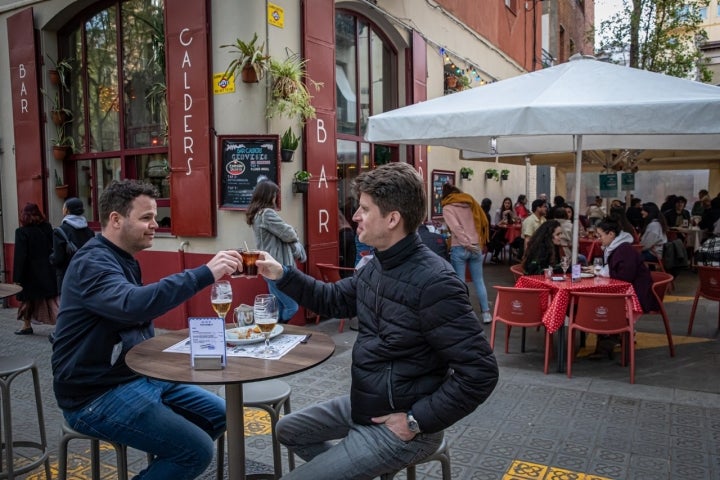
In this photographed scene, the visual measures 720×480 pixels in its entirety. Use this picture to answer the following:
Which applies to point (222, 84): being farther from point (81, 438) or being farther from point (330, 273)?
point (81, 438)

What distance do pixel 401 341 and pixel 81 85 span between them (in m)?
8.27

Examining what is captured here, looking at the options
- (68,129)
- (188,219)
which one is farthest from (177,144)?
(68,129)

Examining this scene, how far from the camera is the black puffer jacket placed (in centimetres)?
204

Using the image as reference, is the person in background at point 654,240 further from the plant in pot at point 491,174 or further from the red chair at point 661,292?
the plant in pot at point 491,174

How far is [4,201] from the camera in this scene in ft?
31.0

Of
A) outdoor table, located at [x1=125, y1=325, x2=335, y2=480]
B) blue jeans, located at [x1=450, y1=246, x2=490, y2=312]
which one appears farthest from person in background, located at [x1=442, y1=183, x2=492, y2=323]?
outdoor table, located at [x1=125, y1=325, x2=335, y2=480]

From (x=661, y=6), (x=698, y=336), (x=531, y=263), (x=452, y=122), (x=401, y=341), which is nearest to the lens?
(x=401, y=341)

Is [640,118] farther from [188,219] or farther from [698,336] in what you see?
[188,219]

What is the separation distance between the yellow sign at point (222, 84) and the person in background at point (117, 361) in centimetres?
432

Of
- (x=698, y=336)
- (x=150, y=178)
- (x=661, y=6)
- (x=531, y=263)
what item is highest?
(x=661, y=6)

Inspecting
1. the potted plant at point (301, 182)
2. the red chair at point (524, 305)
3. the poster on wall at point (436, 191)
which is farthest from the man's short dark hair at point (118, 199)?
the poster on wall at point (436, 191)

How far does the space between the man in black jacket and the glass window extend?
5847mm

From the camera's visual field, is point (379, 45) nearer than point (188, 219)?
No

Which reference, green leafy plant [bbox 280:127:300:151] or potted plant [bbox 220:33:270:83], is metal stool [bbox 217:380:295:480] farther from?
potted plant [bbox 220:33:270:83]
